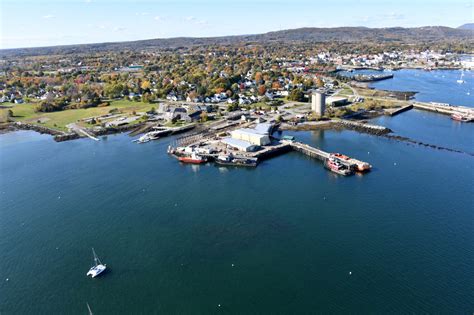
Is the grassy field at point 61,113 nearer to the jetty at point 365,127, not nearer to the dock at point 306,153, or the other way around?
the dock at point 306,153

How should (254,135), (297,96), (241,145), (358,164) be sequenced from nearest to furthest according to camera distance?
(358,164)
(241,145)
(254,135)
(297,96)

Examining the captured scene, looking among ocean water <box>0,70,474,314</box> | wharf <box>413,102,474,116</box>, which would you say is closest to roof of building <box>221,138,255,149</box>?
ocean water <box>0,70,474,314</box>

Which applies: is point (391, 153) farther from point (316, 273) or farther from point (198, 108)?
point (198, 108)

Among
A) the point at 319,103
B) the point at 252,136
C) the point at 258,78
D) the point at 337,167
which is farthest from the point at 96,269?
the point at 258,78

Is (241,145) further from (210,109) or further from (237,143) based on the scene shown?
(210,109)

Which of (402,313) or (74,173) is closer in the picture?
(402,313)

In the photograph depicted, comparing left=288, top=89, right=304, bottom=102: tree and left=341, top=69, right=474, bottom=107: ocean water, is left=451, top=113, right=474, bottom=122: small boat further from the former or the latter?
left=288, top=89, right=304, bottom=102: tree

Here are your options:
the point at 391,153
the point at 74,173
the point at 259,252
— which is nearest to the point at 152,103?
the point at 74,173

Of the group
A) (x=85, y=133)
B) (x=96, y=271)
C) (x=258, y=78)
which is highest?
(x=258, y=78)
